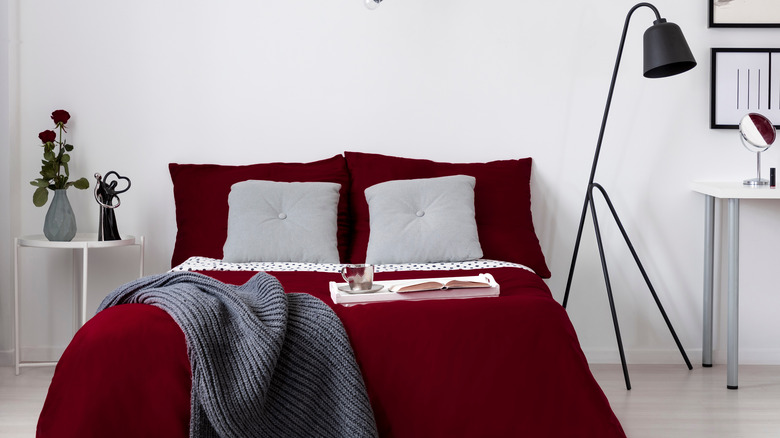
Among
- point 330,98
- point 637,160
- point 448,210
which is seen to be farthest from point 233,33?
point 637,160

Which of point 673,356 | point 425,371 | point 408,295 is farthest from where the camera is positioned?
point 673,356

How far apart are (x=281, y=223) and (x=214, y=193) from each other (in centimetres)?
46

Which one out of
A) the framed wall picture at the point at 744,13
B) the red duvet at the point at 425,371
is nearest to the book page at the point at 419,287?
the red duvet at the point at 425,371

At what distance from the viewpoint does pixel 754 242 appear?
3.69m

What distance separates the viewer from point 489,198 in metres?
3.44

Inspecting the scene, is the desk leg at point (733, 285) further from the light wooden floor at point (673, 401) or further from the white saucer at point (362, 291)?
the white saucer at point (362, 291)

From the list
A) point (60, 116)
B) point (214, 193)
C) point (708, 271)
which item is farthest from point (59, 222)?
point (708, 271)

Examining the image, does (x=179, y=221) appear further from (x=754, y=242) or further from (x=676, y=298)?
(x=754, y=242)

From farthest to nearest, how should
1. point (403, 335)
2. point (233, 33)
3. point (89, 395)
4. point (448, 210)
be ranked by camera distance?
point (233, 33) → point (448, 210) → point (403, 335) → point (89, 395)

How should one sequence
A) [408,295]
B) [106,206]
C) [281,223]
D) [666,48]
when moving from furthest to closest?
[106,206]
[281,223]
[666,48]
[408,295]

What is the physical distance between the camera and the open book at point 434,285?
2271 millimetres

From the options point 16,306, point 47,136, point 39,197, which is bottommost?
point 16,306

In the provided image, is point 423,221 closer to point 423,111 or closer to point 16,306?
point 423,111

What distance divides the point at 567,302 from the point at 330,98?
5.22ft
